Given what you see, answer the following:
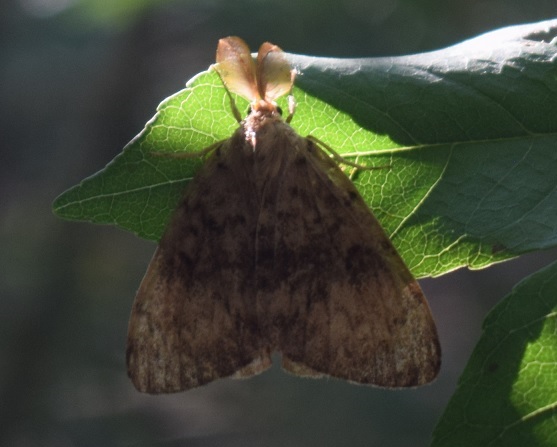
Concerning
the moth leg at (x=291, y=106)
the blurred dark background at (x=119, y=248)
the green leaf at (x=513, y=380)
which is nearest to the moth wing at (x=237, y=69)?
the moth leg at (x=291, y=106)

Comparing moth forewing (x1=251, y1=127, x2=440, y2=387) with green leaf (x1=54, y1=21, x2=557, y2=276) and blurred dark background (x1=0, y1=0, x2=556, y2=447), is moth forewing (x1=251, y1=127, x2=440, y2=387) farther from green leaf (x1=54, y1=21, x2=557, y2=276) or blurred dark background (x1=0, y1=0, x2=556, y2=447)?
blurred dark background (x1=0, y1=0, x2=556, y2=447)

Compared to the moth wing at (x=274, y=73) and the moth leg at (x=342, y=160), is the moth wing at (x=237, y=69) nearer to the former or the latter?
the moth wing at (x=274, y=73)

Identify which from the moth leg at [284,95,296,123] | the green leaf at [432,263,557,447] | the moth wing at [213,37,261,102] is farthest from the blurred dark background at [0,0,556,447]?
the green leaf at [432,263,557,447]

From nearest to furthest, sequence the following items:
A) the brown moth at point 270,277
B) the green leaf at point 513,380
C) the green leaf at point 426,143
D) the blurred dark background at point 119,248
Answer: the green leaf at point 513,380 → the green leaf at point 426,143 → the brown moth at point 270,277 → the blurred dark background at point 119,248

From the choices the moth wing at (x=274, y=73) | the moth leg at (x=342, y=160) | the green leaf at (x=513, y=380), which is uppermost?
the moth wing at (x=274, y=73)

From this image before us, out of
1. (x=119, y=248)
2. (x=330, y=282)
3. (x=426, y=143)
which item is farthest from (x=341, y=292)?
(x=119, y=248)

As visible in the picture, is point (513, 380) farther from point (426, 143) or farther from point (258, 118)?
point (258, 118)
